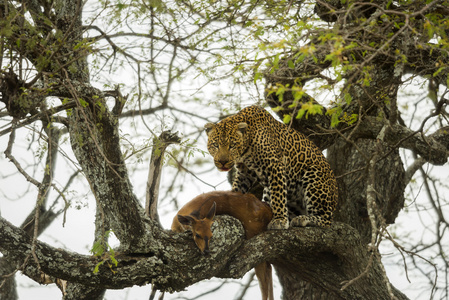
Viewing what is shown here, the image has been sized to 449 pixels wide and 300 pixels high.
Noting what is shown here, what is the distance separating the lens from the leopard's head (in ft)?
20.4

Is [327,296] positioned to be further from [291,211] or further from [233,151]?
[233,151]

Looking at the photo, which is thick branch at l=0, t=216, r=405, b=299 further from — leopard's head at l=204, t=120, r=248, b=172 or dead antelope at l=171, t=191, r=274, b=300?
leopard's head at l=204, t=120, r=248, b=172

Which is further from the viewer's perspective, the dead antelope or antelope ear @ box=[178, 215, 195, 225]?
the dead antelope

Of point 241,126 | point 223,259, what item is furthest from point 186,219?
point 241,126

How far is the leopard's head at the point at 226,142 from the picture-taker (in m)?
6.23

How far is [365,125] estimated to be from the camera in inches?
304

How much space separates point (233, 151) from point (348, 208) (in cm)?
244

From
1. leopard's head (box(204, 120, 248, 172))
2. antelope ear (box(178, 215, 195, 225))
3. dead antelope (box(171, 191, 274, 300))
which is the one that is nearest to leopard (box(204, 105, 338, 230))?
leopard's head (box(204, 120, 248, 172))

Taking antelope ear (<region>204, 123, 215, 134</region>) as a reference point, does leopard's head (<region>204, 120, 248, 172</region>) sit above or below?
below

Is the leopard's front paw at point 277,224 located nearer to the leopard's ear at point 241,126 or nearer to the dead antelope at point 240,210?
the dead antelope at point 240,210

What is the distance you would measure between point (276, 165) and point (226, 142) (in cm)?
69

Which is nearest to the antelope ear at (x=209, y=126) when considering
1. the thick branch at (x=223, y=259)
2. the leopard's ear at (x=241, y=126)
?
the leopard's ear at (x=241, y=126)

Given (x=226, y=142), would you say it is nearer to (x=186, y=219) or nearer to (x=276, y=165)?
(x=276, y=165)

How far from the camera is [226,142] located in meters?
6.30
